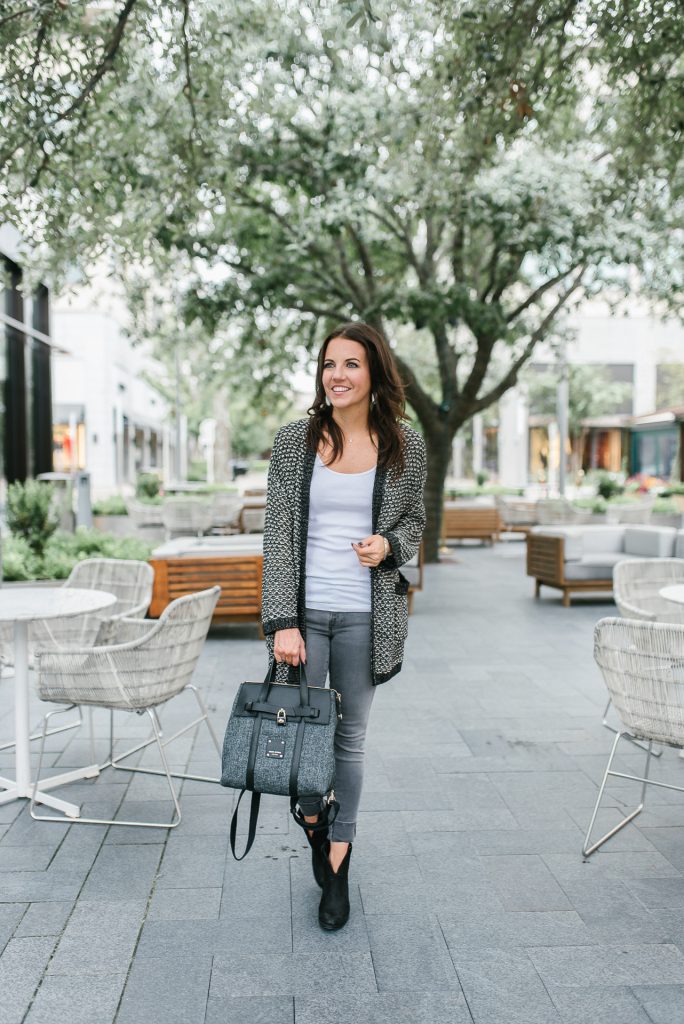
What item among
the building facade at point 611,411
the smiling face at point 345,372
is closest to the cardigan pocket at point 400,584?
the smiling face at point 345,372

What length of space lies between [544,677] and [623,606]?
6.04 feet

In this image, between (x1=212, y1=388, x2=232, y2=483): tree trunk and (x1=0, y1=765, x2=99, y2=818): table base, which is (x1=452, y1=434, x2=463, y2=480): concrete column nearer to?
(x1=212, y1=388, x2=232, y2=483): tree trunk

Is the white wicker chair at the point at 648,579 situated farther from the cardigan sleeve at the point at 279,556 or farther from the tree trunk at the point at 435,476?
the tree trunk at the point at 435,476

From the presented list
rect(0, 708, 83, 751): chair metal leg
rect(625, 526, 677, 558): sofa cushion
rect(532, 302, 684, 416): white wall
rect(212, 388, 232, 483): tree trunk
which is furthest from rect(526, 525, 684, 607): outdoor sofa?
rect(532, 302, 684, 416): white wall

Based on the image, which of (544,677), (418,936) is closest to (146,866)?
(418,936)

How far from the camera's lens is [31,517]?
1021 cm

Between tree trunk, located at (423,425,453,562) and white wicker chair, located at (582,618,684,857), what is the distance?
9181mm

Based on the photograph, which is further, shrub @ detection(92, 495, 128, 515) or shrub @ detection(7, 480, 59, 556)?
shrub @ detection(92, 495, 128, 515)

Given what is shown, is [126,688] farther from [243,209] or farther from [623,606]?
[243,209]

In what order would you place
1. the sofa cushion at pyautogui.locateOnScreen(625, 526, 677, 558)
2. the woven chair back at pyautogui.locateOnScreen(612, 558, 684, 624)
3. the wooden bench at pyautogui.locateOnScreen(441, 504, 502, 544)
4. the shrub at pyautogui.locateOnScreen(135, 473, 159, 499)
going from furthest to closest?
the shrub at pyautogui.locateOnScreen(135, 473, 159, 499), the wooden bench at pyautogui.locateOnScreen(441, 504, 502, 544), the sofa cushion at pyautogui.locateOnScreen(625, 526, 677, 558), the woven chair back at pyautogui.locateOnScreen(612, 558, 684, 624)

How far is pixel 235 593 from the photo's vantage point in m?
8.05

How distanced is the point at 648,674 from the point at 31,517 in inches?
321

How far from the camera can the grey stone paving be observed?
8.33ft

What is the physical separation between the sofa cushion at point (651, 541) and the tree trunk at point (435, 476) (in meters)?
3.27
